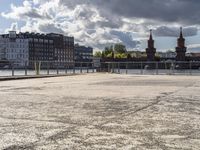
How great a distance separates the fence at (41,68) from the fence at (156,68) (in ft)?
7.89

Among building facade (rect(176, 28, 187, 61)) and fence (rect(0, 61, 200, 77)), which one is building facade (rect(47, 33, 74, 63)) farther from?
fence (rect(0, 61, 200, 77))

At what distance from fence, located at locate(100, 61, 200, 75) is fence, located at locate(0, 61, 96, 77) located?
2.41m

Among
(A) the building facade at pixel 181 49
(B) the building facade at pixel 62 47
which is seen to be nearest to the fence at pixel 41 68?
(A) the building facade at pixel 181 49

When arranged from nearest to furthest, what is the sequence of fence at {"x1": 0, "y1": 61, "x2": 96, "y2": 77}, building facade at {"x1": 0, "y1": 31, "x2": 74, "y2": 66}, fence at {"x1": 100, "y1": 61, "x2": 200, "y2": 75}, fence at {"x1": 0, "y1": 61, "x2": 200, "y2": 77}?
1. fence at {"x1": 0, "y1": 61, "x2": 96, "y2": 77}
2. fence at {"x1": 0, "y1": 61, "x2": 200, "y2": 77}
3. fence at {"x1": 100, "y1": 61, "x2": 200, "y2": 75}
4. building facade at {"x1": 0, "y1": 31, "x2": 74, "y2": 66}

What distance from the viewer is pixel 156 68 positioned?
45562 millimetres

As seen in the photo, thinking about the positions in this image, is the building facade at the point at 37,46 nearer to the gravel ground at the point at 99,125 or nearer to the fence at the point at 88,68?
the fence at the point at 88,68

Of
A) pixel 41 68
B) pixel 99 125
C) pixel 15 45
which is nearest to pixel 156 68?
pixel 41 68

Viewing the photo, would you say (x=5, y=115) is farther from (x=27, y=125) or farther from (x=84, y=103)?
(x=84, y=103)

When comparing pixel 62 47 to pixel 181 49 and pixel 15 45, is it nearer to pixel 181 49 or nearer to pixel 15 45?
pixel 15 45

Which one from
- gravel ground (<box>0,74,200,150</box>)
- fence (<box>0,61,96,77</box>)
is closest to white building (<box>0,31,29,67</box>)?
fence (<box>0,61,96,77</box>)

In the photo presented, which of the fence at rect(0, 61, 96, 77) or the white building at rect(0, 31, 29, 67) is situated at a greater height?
the white building at rect(0, 31, 29, 67)

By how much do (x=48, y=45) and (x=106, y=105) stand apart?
179335mm

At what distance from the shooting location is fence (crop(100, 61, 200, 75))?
43.8 m

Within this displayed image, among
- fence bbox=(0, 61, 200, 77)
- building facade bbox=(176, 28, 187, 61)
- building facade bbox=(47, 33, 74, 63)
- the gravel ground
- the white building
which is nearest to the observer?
the gravel ground
